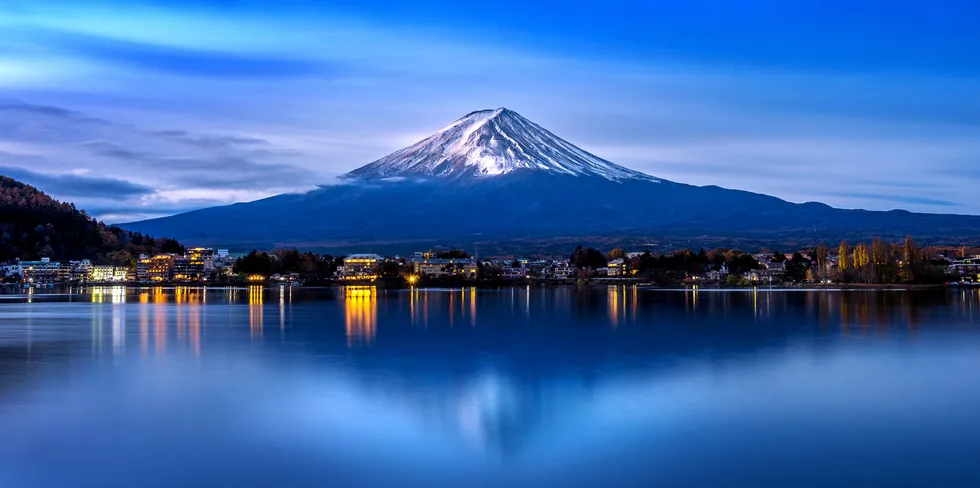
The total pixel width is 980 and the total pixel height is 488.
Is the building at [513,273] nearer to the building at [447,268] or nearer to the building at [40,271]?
the building at [447,268]

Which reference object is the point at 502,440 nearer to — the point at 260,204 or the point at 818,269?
the point at 818,269

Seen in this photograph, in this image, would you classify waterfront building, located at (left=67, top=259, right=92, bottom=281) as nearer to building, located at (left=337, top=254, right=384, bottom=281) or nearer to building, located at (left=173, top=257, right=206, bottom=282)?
building, located at (left=173, top=257, right=206, bottom=282)

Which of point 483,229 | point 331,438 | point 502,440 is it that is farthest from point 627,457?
point 483,229

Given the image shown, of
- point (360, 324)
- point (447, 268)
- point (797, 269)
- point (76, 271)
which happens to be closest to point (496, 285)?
point (447, 268)

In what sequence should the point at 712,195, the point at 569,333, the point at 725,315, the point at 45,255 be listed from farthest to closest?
1. the point at 712,195
2. the point at 45,255
3. the point at 725,315
4. the point at 569,333

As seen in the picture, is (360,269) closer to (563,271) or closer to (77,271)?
(563,271)

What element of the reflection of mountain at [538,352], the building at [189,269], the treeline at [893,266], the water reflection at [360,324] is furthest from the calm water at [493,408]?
the building at [189,269]
